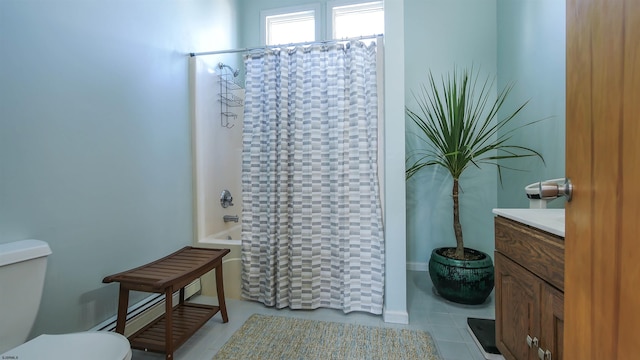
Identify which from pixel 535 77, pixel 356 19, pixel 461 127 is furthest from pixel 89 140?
pixel 535 77

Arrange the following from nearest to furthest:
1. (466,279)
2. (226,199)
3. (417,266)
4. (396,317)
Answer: (396,317)
(466,279)
(226,199)
(417,266)

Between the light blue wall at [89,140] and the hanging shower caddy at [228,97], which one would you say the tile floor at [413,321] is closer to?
the light blue wall at [89,140]

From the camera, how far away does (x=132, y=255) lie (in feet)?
5.28

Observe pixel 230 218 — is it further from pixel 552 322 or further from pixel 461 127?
pixel 552 322

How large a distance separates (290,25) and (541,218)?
10.0 ft

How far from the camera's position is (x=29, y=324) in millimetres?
990

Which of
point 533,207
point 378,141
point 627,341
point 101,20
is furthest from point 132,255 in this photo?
point 533,207

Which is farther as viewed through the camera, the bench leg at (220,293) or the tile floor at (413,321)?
the bench leg at (220,293)

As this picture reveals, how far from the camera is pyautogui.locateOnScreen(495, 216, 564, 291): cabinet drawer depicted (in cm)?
87

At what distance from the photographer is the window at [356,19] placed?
2.83 m

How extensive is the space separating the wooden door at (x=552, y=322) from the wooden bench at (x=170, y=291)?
1602 mm

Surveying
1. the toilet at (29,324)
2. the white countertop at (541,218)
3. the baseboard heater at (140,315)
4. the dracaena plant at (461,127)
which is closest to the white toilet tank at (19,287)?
the toilet at (29,324)

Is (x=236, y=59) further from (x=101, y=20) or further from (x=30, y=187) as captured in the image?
(x=30, y=187)

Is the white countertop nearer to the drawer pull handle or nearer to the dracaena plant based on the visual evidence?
the drawer pull handle
